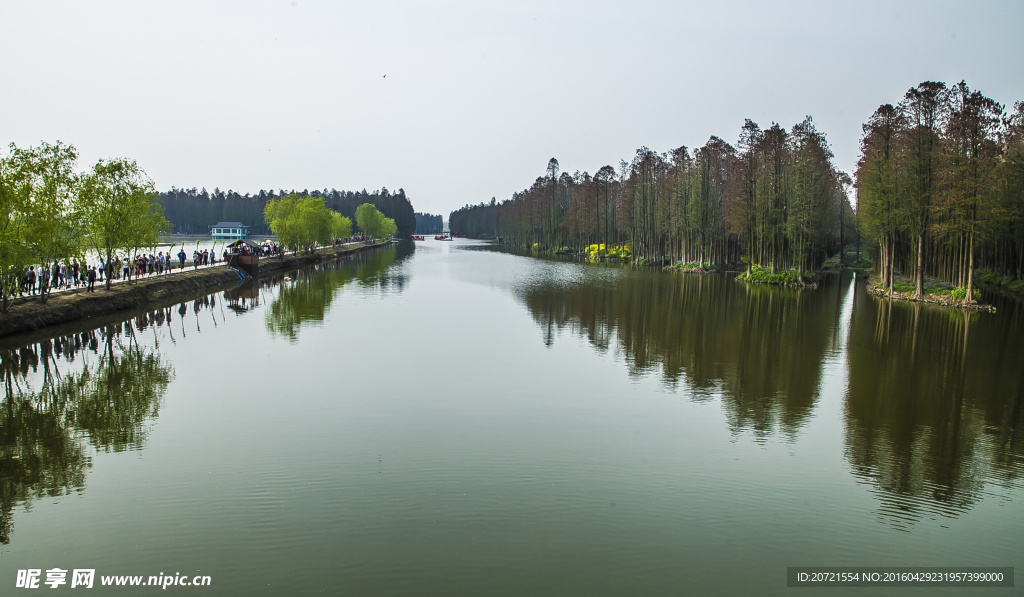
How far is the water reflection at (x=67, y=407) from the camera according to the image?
34.4 feet

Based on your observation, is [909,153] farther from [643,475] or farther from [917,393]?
[643,475]

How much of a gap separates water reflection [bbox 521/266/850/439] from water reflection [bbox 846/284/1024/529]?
1449 mm

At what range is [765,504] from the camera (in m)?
9.66

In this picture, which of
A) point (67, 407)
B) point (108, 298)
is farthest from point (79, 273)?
point (67, 407)

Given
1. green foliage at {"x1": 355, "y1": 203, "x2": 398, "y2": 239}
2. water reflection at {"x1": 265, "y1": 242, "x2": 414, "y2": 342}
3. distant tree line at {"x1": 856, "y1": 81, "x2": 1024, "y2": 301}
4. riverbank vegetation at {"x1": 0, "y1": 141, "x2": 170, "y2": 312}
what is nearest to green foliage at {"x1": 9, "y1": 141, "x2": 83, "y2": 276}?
riverbank vegetation at {"x1": 0, "y1": 141, "x2": 170, "y2": 312}

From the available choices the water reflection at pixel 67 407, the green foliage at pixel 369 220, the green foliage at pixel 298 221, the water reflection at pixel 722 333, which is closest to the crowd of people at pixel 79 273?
the water reflection at pixel 67 407

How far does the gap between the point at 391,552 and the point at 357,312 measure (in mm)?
24517

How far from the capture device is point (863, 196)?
46.1m

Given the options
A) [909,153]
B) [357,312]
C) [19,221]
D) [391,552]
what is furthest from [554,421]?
[909,153]

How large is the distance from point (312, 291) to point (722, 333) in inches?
1081

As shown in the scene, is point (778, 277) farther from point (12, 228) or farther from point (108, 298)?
point (12, 228)

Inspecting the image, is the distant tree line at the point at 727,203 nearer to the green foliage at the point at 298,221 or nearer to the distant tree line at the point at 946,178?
the distant tree line at the point at 946,178

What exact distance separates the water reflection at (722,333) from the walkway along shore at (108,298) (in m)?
19.9

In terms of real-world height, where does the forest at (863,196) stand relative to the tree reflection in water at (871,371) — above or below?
above
